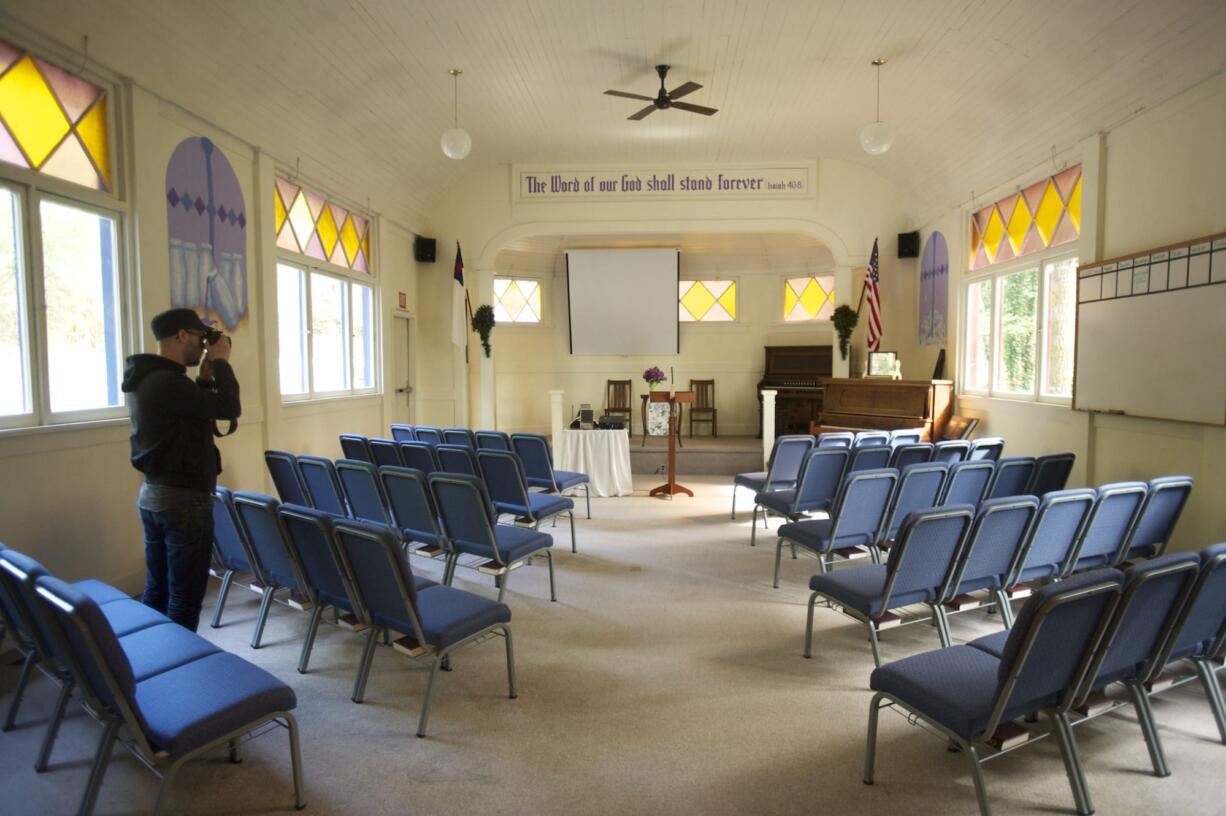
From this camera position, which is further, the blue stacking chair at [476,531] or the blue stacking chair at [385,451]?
the blue stacking chair at [385,451]

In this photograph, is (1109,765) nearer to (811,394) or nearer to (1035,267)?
(1035,267)

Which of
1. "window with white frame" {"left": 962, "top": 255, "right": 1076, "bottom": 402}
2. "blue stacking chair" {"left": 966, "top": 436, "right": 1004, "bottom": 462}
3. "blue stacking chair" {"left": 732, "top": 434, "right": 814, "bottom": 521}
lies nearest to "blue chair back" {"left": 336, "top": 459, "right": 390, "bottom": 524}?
"blue stacking chair" {"left": 732, "top": 434, "right": 814, "bottom": 521}

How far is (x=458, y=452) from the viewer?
4707mm

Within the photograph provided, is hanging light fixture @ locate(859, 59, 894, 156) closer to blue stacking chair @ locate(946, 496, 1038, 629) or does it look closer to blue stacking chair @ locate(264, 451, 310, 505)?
blue stacking chair @ locate(946, 496, 1038, 629)

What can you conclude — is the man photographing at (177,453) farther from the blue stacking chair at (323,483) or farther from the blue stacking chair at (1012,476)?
the blue stacking chair at (1012,476)

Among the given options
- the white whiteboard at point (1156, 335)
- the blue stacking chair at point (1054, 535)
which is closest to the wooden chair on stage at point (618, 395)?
the white whiteboard at point (1156, 335)

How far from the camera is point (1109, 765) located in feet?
8.14

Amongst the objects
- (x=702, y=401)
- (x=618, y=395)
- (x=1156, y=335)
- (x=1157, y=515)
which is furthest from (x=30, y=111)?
(x=702, y=401)

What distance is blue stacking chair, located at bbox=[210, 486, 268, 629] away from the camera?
10.7 feet

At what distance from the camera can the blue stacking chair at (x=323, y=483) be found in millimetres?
4164

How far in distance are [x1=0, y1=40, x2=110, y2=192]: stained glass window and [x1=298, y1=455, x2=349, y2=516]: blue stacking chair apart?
223cm

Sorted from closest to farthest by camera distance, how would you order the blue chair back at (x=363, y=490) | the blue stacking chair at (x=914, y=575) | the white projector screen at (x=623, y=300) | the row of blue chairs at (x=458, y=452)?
1. the blue stacking chair at (x=914, y=575)
2. the blue chair back at (x=363, y=490)
3. the row of blue chairs at (x=458, y=452)
4. the white projector screen at (x=623, y=300)

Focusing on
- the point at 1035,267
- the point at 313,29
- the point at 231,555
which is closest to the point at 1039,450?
the point at 1035,267

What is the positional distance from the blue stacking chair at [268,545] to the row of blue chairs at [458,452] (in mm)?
1485
